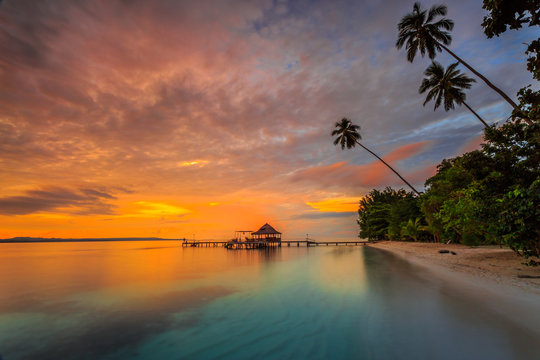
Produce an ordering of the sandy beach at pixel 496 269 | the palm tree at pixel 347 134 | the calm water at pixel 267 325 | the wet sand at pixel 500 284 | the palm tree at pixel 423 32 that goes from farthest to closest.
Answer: the palm tree at pixel 347 134
the palm tree at pixel 423 32
the sandy beach at pixel 496 269
the wet sand at pixel 500 284
the calm water at pixel 267 325

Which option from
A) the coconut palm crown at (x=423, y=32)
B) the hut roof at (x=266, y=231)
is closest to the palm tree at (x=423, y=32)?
the coconut palm crown at (x=423, y=32)

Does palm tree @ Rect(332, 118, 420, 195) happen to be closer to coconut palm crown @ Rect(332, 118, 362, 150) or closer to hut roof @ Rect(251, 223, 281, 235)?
coconut palm crown @ Rect(332, 118, 362, 150)

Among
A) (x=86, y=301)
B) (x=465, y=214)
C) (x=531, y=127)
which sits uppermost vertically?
(x=531, y=127)

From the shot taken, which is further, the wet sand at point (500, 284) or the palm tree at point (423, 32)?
the palm tree at point (423, 32)

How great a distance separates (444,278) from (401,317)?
27.1 feet

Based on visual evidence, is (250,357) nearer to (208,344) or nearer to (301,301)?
(208,344)

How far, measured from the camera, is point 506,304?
8969mm

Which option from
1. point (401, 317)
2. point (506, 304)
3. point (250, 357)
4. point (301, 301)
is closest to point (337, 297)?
point (301, 301)

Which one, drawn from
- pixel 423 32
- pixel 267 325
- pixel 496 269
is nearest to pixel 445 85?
pixel 423 32

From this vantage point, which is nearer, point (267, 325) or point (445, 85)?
point (267, 325)

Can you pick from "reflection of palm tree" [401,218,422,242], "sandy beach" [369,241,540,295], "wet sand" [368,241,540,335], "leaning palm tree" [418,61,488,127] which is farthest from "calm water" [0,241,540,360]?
"reflection of palm tree" [401,218,422,242]

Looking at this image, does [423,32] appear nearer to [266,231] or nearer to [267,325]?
[267,325]

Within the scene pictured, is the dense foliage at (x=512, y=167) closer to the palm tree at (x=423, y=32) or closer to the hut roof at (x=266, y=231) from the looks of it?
the palm tree at (x=423, y=32)

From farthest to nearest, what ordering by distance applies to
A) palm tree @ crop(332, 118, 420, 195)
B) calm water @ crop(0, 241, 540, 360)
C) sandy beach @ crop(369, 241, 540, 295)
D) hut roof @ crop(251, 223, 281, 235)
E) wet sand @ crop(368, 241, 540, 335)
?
1. hut roof @ crop(251, 223, 281, 235)
2. palm tree @ crop(332, 118, 420, 195)
3. sandy beach @ crop(369, 241, 540, 295)
4. wet sand @ crop(368, 241, 540, 335)
5. calm water @ crop(0, 241, 540, 360)
